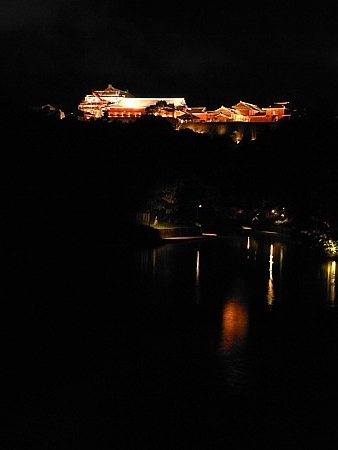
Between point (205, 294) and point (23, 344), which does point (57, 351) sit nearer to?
point (23, 344)

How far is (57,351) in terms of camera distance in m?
8.98

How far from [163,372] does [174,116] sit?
86.9 meters

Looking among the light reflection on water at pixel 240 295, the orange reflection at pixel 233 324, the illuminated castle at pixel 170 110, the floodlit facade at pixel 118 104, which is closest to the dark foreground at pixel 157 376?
the light reflection on water at pixel 240 295

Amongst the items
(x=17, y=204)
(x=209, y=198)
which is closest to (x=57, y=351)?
(x=17, y=204)

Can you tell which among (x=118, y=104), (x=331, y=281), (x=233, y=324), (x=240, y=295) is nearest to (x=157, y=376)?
(x=233, y=324)

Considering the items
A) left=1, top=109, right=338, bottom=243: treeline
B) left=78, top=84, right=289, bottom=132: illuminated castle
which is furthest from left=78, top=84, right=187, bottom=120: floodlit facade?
left=1, top=109, right=338, bottom=243: treeline

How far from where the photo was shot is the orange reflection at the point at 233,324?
10.0 m

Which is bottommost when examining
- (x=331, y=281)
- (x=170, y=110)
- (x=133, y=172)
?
(x=331, y=281)

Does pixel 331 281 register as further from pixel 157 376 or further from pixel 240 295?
pixel 157 376

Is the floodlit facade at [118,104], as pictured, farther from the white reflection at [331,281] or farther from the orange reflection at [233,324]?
the orange reflection at [233,324]

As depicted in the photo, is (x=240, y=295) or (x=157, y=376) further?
(x=240, y=295)

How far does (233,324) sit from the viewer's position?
1145 cm

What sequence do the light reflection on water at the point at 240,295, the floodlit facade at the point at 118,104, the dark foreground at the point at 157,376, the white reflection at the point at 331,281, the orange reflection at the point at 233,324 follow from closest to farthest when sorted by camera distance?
the dark foreground at the point at 157,376, the light reflection on water at the point at 240,295, the orange reflection at the point at 233,324, the white reflection at the point at 331,281, the floodlit facade at the point at 118,104

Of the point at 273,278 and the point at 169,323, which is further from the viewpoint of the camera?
the point at 273,278
